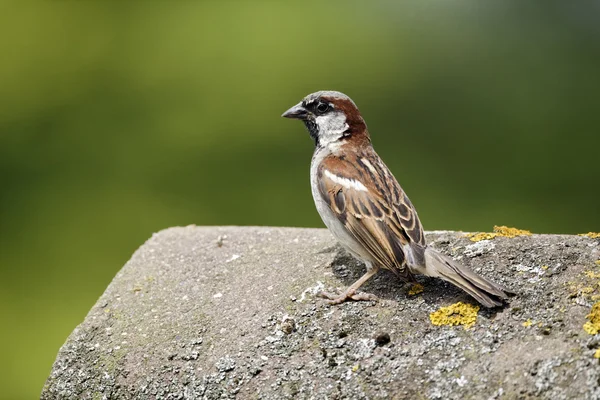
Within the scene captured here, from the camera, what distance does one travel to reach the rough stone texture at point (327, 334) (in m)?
1.90

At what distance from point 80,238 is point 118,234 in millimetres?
258

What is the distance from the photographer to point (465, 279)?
213 centimetres

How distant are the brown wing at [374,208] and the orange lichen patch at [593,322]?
1.80 feet

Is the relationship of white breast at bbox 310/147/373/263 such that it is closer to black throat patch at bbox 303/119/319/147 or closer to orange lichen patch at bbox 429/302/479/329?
black throat patch at bbox 303/119/319/147

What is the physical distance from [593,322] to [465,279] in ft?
1.21

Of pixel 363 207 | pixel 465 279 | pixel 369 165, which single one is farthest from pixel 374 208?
pixel 465 279

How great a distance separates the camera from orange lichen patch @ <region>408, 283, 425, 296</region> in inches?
88.5

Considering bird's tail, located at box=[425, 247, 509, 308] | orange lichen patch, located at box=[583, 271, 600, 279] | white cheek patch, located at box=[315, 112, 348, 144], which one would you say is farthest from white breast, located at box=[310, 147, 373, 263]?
orange lichen patch, located at box=[583, 271, 600, 279]

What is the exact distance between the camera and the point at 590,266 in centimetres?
215

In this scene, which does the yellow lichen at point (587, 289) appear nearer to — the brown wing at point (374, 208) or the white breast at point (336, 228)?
the brown wing at point (374, 208)

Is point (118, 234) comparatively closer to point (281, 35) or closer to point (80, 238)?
point (80, 238)

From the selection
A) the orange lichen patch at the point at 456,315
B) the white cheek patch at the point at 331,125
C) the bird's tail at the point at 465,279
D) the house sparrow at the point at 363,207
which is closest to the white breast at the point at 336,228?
the house sparrow at the point at 363,207

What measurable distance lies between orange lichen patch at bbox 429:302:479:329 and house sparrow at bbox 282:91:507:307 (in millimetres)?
42

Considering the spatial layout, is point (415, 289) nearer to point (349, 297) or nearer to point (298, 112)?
point (349, 297)
